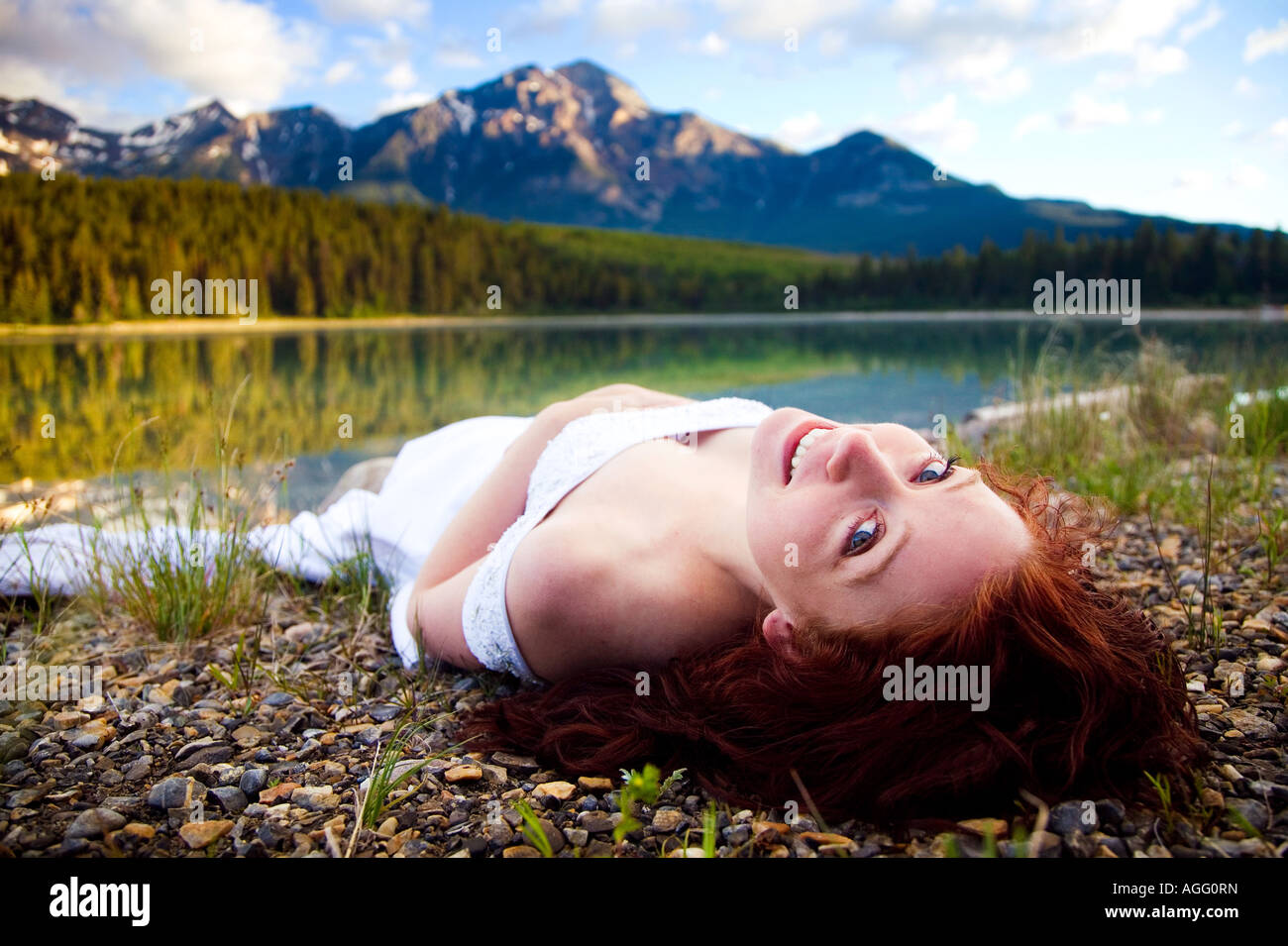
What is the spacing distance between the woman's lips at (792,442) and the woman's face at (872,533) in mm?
57

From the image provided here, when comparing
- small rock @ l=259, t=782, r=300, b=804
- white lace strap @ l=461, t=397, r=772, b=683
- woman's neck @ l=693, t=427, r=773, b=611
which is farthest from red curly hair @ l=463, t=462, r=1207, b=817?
small rock @ l=259, t=782, r=300, b=804

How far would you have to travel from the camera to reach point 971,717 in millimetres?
1833

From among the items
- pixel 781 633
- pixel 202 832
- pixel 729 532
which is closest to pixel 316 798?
pixel 202 832

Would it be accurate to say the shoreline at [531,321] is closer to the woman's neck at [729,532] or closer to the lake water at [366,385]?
the lake water at [366,385]

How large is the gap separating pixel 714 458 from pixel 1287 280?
205 ft

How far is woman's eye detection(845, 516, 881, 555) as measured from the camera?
193 centimetres

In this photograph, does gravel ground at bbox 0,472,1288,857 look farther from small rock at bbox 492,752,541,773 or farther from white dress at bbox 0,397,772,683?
white dress at bbox 0,397,772,683

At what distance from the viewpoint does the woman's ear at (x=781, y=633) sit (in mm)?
2109

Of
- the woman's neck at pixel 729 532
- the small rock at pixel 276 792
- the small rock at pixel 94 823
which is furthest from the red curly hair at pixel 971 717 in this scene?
the small rock at pixel 94 823

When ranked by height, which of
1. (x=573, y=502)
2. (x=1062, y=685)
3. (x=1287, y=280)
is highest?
(x=1287, y=280)
